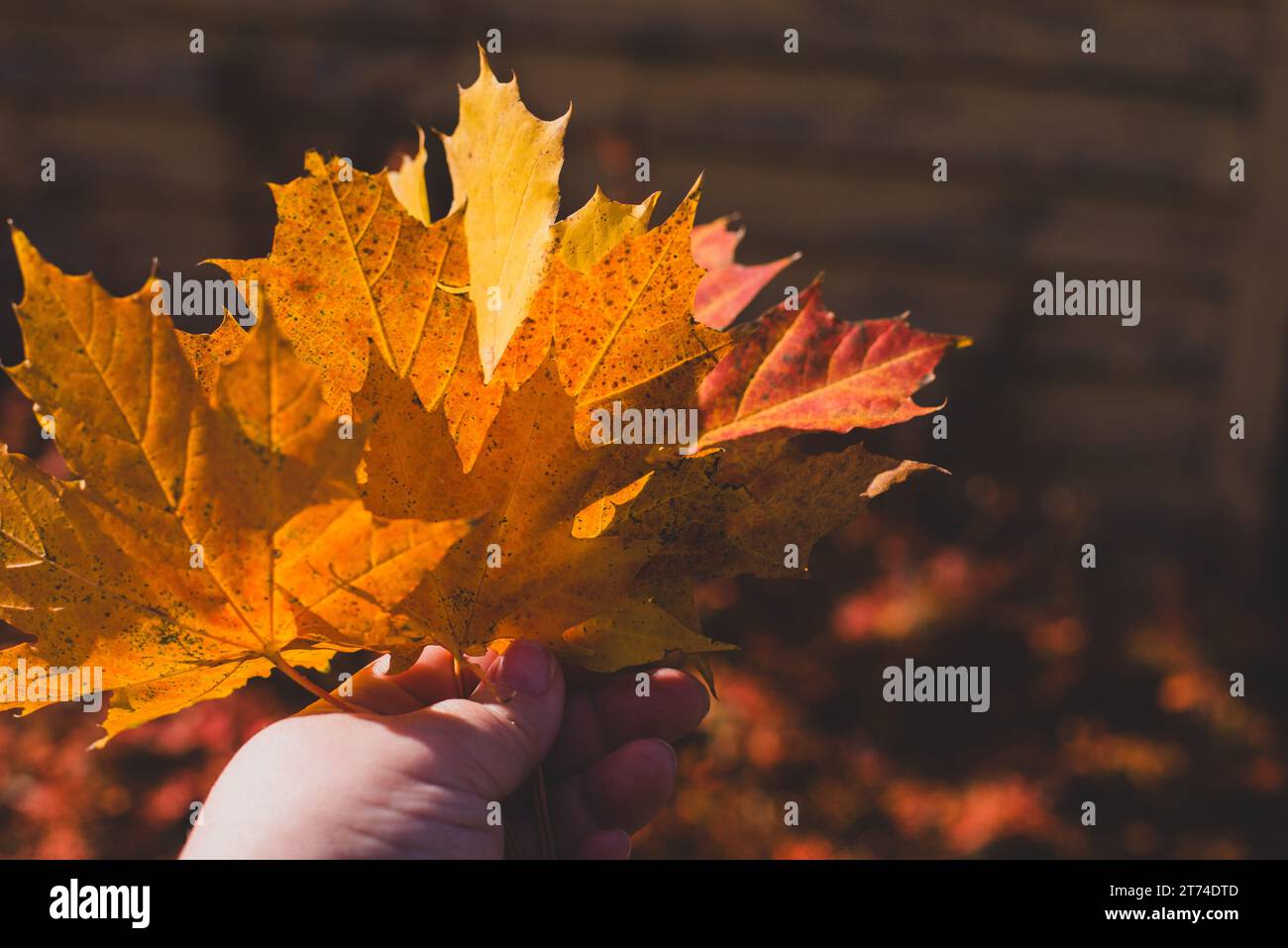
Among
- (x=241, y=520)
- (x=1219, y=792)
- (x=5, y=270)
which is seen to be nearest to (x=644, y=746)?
(x=241, y=520)

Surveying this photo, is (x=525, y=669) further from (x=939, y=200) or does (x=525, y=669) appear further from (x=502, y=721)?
(x=939, y=200)

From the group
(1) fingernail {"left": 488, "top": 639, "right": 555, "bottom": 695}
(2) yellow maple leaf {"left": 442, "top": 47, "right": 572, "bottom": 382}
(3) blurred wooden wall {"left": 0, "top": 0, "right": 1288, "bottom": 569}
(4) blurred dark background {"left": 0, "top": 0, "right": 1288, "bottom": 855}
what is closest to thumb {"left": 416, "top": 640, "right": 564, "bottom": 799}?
(1) fingernail {"left": 488, "top": 639, "right": 555, "bottom": 695}

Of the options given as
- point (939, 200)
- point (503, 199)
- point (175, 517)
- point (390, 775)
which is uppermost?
point (939, 200)

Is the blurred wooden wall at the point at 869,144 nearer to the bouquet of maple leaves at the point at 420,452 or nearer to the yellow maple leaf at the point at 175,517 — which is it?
the bouquet of maple leaves at the point at 420,452

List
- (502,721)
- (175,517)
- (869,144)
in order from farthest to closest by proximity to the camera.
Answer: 1. (869,144)
2. (502,721)
3. (175,517)

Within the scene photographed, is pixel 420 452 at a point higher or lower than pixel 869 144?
lower

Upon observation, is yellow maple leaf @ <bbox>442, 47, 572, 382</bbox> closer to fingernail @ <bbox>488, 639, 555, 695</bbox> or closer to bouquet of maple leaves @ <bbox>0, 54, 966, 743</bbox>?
bouquet of maple leaves @ <bbox>0, 54, 966, 743</bbox>

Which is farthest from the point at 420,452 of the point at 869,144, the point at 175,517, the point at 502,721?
the point at 869,144
